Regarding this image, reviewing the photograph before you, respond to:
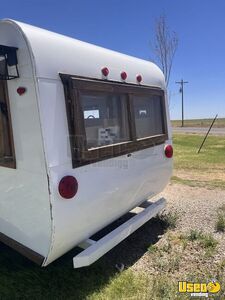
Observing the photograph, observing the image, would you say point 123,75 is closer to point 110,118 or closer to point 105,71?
point 105,71

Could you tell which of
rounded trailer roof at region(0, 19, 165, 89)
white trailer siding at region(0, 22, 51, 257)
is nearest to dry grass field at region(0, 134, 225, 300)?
white trailer siding at region(0, 22, 51, 257)

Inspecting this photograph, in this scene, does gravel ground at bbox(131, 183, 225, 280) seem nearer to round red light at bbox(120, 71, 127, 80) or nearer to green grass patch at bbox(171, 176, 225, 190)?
green grass patch at bbox(171, 176, 225, 190)

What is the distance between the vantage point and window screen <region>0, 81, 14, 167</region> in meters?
2.27

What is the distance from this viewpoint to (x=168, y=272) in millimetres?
2850

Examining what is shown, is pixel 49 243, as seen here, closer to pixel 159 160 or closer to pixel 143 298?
pixel 143 298

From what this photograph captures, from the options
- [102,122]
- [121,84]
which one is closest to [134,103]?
[121,84]

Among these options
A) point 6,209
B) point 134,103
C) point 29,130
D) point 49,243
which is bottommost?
point 49,243

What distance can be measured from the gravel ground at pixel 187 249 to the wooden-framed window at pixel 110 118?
1408mm

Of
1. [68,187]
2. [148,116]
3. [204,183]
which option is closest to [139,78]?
[148,116]

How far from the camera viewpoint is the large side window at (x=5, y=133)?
2.26 m

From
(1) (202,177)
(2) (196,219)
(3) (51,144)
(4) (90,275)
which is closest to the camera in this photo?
(3) (51,144)

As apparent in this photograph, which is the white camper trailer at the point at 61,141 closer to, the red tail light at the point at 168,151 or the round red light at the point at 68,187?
the round red light at the point at 68,187

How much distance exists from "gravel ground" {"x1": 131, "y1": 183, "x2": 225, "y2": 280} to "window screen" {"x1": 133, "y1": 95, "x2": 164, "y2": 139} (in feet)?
5.15

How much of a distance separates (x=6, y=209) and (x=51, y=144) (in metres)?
0.99
